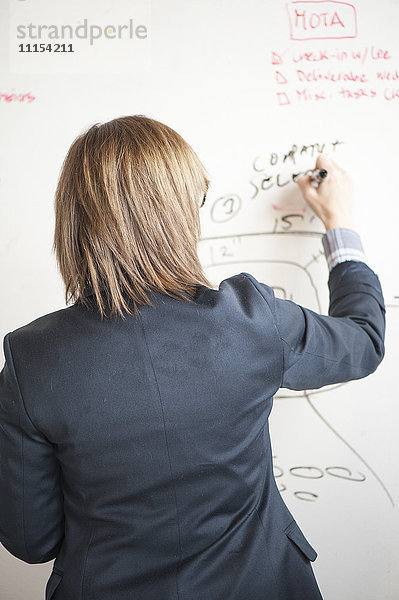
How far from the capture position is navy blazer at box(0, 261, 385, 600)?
0.64 metres

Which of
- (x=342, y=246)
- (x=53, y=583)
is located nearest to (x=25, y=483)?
(x=53, y=583)

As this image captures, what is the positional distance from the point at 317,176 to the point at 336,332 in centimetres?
37

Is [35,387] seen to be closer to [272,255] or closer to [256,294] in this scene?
[256,294]

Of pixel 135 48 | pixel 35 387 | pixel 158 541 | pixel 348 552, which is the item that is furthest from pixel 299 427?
pixel 135 48

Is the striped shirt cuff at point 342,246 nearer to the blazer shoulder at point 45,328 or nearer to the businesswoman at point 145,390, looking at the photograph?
the businesswoman at point 145,390

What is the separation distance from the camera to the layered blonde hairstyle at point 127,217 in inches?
25.5

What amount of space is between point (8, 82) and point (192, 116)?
36 cm

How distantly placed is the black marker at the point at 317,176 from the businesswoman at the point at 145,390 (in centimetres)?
36

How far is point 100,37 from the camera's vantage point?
3.45 feet

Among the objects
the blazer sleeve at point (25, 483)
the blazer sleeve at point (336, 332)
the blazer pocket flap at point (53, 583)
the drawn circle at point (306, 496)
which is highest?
the blazer sleeve at point (336, 332)
